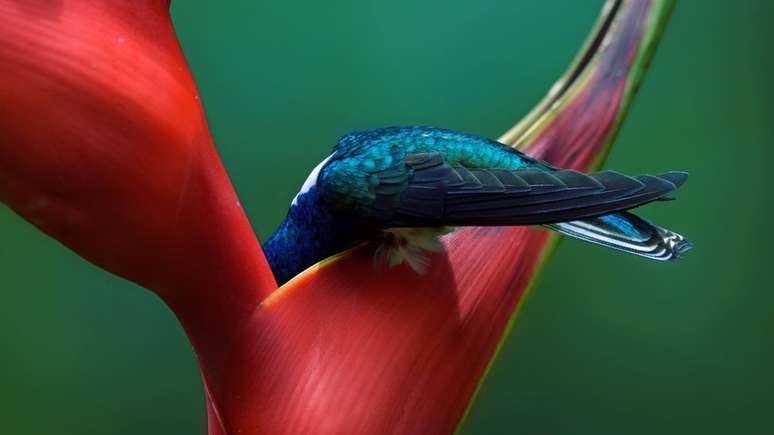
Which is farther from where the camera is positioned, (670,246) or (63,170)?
(670,246)

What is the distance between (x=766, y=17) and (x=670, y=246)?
1.67 ft

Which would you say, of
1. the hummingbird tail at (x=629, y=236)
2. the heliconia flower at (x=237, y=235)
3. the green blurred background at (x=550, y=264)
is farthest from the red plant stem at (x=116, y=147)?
the green blurred background at (x=550, y=264)

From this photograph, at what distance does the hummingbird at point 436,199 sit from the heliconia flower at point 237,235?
0.02 metres

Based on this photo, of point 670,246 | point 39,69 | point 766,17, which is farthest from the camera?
point 766,17

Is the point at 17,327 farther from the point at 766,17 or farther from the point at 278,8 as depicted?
the point at 766,17

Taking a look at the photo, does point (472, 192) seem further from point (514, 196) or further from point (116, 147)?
point (116, 147)

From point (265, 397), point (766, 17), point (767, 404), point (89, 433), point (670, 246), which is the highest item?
point (766, 17)

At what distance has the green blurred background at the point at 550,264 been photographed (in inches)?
28.8

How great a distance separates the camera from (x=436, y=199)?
31 centimetres

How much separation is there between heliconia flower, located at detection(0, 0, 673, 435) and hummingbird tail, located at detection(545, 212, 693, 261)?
4 centimetres

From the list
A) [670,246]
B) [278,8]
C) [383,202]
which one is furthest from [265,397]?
[278,8]

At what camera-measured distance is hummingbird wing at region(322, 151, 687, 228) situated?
294 mm

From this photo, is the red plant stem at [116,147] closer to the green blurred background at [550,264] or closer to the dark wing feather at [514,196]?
the dark wing feather at [514,196]

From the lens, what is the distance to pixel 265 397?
0.30 metres
